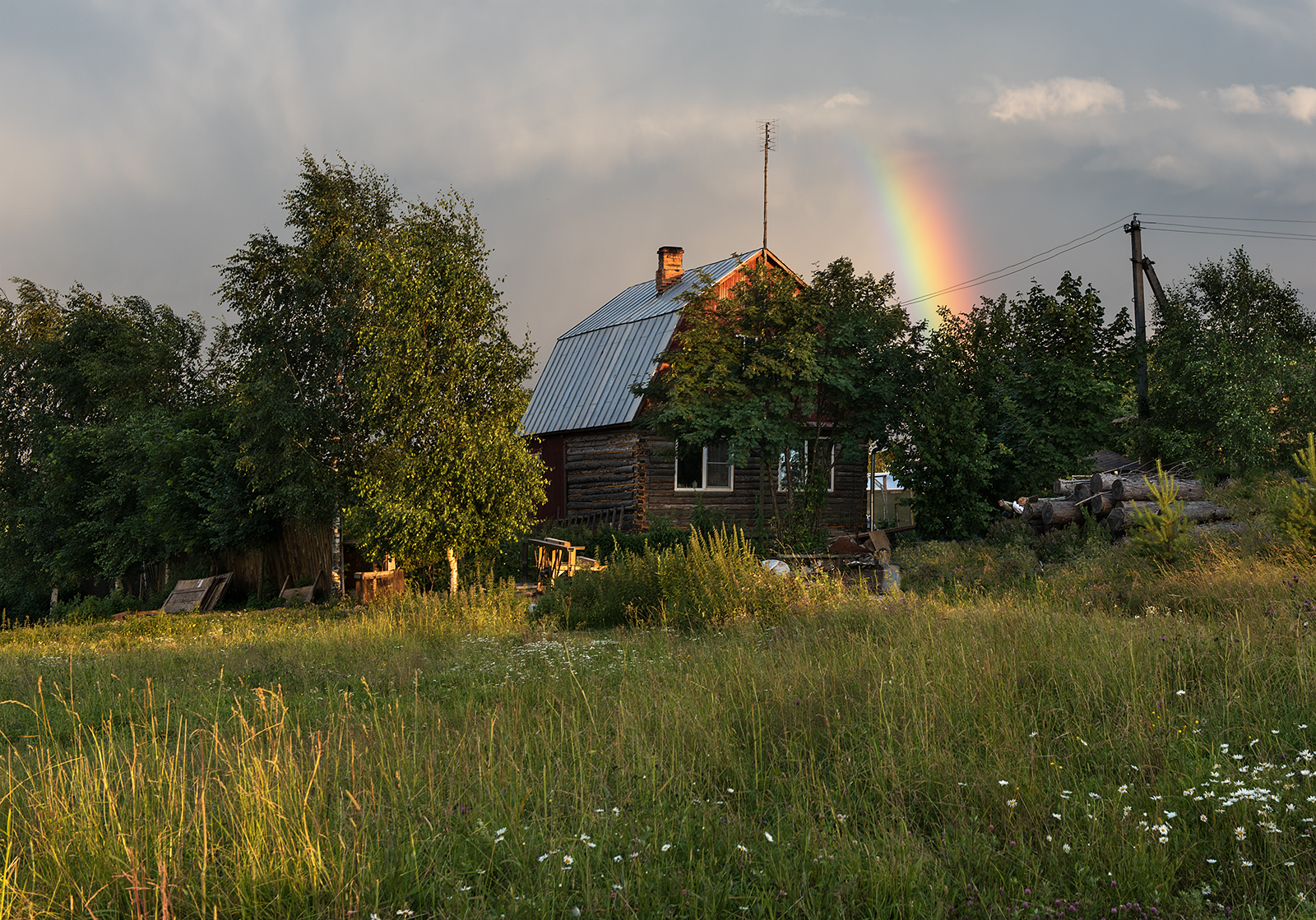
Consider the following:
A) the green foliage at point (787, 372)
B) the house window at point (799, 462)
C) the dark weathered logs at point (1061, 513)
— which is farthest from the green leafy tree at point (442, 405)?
the dark weathered logs at point (1061, 513)

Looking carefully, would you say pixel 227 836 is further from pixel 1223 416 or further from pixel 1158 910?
pixel 1223 416

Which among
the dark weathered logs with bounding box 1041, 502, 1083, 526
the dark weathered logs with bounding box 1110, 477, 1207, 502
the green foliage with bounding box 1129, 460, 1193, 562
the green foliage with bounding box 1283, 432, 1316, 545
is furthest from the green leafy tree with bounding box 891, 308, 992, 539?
the green foliage with bounding box 1283, 432, 1316, 545

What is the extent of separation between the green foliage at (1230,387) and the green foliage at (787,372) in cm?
633

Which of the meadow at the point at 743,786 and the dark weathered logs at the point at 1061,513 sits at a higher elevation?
the dark weathered logs at the point at 1061,513

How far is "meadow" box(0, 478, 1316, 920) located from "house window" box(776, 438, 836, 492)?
1357 centimetres

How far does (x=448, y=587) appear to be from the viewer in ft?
50.8

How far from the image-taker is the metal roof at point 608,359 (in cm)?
2380

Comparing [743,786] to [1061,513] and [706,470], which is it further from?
[706,470]

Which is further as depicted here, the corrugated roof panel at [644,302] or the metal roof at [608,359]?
the corrugated roof panel at [644,302]

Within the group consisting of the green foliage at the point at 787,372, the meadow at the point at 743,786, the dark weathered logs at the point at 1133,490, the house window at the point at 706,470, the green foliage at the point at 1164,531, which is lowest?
the meadow at the point at 743,786

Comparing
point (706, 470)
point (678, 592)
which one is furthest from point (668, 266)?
point (678, 592)

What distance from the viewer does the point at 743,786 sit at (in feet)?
13.5

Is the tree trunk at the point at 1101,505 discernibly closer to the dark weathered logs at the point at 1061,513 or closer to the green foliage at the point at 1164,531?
the dark weathered logs at the point at 1061,513

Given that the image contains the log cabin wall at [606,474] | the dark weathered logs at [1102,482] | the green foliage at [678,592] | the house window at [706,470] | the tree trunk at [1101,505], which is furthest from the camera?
the house window at [706,470]
